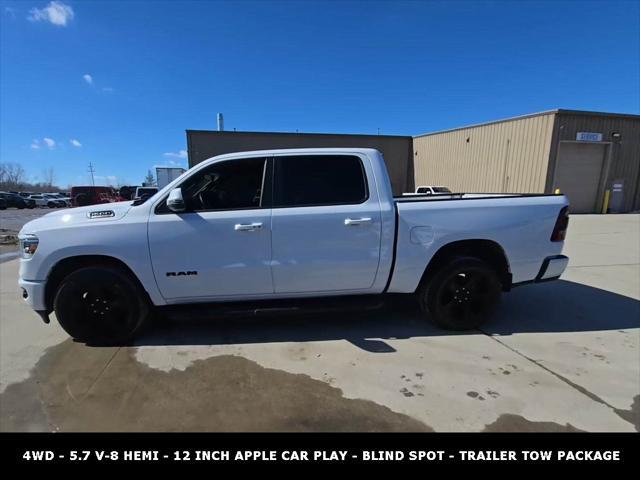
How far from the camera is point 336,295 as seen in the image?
11.5 feet

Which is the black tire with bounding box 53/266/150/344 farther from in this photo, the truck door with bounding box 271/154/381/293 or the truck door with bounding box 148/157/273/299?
the truck door with bounding box 271/154/381/293

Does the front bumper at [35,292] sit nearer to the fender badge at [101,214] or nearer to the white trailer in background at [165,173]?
the fender badge at [101,214]

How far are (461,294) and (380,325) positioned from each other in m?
0.97

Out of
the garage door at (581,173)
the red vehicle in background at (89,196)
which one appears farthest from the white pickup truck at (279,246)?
the red vehicle in background at (89,196)

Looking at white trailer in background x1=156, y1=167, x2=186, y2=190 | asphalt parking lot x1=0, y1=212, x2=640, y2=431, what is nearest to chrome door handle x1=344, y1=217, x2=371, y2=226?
asphalt parking lot x1=0, y1=212, x2=640, y2=431

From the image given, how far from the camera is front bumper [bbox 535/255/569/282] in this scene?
3.57 meters

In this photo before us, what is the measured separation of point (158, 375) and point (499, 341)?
134 inches

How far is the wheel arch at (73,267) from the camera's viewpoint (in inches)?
126

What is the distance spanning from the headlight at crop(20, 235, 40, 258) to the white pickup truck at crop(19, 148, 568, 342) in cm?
1

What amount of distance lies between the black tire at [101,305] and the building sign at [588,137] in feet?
72.2

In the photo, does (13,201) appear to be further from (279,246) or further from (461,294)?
(461,294)

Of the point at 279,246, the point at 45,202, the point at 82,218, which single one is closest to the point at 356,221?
the point at 279,246
